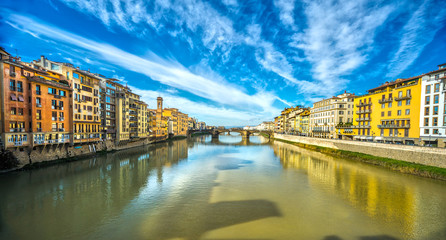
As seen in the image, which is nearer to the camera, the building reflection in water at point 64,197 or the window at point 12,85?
the building reflection in water at point 64,197

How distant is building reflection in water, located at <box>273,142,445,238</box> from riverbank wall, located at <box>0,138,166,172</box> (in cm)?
3918

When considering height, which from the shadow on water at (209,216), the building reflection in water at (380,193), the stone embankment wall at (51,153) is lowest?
the building reflection in water at (380,193)

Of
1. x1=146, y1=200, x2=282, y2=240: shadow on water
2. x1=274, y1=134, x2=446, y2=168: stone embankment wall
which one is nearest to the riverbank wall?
x1=146, y1=200, x2=282, y2=240: shadow on water

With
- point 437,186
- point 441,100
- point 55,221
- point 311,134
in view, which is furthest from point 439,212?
point 311,134

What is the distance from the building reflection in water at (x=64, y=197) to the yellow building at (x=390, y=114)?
45.5 m

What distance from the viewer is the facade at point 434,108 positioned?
27500 millimetres

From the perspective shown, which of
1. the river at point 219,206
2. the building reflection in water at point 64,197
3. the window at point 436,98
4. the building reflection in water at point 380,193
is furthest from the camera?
the window at point 436,98

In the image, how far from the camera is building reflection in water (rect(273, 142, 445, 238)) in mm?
12945

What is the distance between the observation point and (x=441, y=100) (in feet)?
90.8

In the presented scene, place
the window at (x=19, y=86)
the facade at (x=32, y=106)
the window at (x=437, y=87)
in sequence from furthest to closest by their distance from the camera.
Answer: the window at (x=437, y=87) → the window at (x=19, y=86) → the facade at (x=32, y=106)

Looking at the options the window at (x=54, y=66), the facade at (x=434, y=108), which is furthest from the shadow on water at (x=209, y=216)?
the window at (x=54, y=66)

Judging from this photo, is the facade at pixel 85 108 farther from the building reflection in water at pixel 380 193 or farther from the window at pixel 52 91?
the building reflection in water at pixel 380 193

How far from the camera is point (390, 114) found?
1425 inches

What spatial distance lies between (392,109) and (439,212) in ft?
99.8
